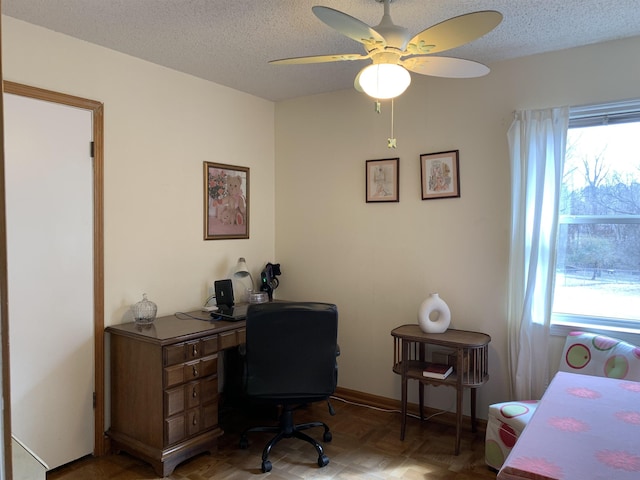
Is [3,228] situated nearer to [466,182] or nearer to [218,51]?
[218,51]

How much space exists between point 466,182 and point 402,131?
64 cm

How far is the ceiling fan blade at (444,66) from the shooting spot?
2094 millimetres

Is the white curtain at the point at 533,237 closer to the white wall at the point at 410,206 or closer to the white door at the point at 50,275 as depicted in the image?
the white wall at the point at 410,206

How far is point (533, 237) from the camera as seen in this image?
2926 millimetres

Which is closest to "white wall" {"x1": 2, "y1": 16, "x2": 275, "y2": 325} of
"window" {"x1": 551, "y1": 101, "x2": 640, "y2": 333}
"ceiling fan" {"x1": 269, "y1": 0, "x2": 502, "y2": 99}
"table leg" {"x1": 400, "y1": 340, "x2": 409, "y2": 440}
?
"ceiling fan" {"x1": 269, "y1": 0, "x2": 502, "y2": 99}

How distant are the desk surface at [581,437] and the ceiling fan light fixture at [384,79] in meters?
1.37

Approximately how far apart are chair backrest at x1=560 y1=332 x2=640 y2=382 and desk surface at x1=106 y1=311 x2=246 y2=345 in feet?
6.63

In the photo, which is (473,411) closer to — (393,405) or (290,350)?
(393,405)

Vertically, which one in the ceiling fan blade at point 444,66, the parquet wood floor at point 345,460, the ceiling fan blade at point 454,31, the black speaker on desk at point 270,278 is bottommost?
the parquet wood floor at point 345,460

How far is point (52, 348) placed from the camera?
2670 mm

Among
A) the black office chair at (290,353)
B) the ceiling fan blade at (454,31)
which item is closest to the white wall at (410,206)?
the black office chair at (290,353)

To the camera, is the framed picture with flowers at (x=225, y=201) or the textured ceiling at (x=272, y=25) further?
the framed picture with flowers at (x=225, y=201)

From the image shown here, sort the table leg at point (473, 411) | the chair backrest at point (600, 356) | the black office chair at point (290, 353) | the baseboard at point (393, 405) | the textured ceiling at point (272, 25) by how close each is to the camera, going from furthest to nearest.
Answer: the baseboard at point (393, 405) < the table leg at point (473, 411) < the black office chair at point (290, 353) < the chair backrest at point (600, 356) < the textured ceiling at point (272, 25)

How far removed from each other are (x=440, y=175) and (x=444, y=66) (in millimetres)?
A: 1299
